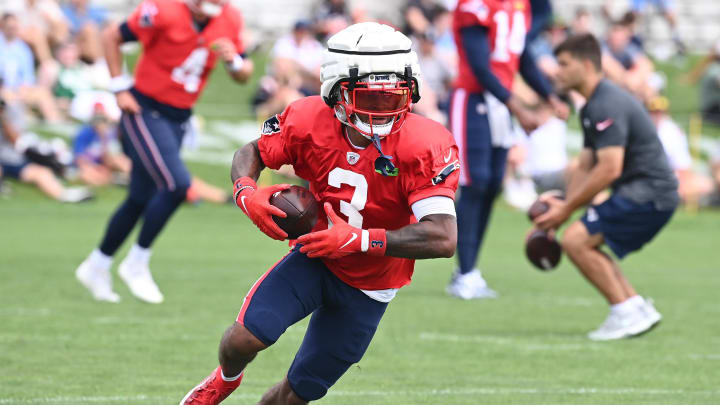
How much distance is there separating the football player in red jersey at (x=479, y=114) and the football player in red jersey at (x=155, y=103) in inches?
65.1

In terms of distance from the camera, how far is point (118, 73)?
798cm

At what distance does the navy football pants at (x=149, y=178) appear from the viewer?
25.1 feet

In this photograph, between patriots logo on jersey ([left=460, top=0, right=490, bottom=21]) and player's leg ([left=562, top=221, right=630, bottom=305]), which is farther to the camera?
patriots logo on jersey ([left=460, top=0, right=490, bottom=21])

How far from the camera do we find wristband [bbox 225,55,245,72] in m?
7.69

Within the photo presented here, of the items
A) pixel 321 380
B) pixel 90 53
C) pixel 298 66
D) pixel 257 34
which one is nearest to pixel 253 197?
pixel 321 380

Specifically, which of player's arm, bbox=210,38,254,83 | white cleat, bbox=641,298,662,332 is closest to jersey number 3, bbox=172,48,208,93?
player's arm, bbox=210,38,254,83

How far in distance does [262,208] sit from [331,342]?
1.95ft

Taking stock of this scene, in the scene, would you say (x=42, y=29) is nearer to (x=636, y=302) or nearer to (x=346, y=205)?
(x=636, y=302)

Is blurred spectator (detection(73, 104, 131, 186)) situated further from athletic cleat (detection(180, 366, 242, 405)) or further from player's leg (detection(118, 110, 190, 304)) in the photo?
athletic cleat (detection(180, 366, 242, 405))

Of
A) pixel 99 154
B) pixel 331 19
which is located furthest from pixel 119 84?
pixel 331 19

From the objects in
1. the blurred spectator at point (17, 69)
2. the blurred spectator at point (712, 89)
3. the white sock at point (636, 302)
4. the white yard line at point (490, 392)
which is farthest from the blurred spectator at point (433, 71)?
the white yard line at point (490, 392)

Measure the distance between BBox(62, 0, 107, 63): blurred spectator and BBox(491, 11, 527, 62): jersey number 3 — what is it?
6.85 m

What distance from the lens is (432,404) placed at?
5051 millimetres

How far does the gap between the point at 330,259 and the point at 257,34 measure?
1836 cm
